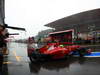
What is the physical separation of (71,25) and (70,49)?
40.4m

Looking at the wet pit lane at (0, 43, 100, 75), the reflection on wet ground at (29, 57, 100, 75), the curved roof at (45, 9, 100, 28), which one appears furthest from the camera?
the curved roof at (45, 9, 100, 28)

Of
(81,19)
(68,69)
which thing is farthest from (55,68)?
(81,19)

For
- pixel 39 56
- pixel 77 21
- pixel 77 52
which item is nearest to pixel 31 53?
pixel 39 56

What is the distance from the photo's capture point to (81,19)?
4600 centimetres

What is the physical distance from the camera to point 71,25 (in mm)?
49969

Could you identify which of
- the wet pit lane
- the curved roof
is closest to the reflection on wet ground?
the wet pit lane

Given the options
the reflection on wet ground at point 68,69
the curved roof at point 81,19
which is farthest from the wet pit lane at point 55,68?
the curved roof at point 81,19

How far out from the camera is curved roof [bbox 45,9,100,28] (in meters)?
40.1

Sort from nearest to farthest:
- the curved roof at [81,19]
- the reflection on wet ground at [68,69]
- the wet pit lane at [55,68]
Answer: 1. the reflection on wet ground at [68,69]
2. the wet pit lane at [55,68]
3. the curved roof at [81,19]

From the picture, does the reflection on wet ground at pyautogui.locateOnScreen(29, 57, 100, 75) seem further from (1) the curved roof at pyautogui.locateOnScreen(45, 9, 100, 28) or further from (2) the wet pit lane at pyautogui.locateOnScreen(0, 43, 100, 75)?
(1) the curved roof at pyautogui.locateOnScreen(45, 9, 100, 28)

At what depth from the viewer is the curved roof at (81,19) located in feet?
132

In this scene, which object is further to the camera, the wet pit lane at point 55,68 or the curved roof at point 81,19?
the curved roof at point 81,19

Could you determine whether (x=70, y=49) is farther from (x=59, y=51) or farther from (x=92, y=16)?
(x=92, y=16)

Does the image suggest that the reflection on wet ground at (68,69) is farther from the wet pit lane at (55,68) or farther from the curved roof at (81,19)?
the curved roof at (81,19)
